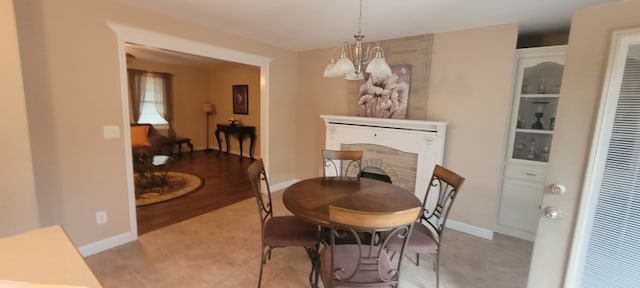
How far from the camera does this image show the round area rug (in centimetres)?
369

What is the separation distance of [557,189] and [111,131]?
3330 mm

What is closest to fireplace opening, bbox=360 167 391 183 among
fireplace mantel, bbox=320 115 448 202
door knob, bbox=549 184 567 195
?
fireplace mantel, bbox=320 115 448 202

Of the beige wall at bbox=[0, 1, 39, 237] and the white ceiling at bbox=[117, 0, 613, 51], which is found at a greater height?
the white ceiling at bbox=[117, 0, 613, 51]

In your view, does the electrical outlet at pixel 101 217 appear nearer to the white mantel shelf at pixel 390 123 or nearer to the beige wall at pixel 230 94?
the white mantel shelf at pixel 390 123

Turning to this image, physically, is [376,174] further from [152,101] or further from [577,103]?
[152,101]

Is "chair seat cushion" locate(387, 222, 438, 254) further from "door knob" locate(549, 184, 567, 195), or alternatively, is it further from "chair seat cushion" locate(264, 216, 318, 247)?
"door knob" locate(549, 184, 567, 195)

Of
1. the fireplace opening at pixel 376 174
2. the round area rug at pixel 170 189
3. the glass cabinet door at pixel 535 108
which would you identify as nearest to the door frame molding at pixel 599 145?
the glass cabinet door at pixel 535 108

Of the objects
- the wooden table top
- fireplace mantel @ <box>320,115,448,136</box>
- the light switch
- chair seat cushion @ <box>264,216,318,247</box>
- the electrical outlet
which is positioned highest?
fireplace mantel @ <box>320,115,448,136</box>

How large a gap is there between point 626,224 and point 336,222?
1.31 m

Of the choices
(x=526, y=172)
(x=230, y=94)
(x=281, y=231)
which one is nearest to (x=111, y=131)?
(x=281, y=231)

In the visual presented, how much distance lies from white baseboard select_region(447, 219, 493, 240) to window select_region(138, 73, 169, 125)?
6620 millimetres

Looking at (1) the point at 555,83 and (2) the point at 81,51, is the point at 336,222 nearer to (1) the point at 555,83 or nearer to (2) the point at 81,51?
(2) the point at 81,51

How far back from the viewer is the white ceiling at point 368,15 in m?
2.25

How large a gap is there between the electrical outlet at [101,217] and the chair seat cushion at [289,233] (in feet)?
5.39
